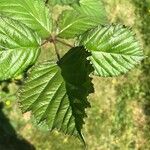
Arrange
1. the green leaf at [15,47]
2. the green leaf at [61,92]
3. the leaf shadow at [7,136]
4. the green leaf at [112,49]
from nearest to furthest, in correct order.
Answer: the green leaf at [61,92]
the green leaf at [15,47]
the green leaf at [112,49]
the leaf shadow at [7,136]

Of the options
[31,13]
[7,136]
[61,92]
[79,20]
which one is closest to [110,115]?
[7,136]

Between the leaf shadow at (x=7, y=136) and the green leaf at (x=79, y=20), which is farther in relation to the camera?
the leaf shadow at (x=7, y=136)

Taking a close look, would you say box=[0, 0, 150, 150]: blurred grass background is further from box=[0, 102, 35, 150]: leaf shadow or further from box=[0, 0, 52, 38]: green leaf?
box=[0, 0, 52, 38]: green leaf

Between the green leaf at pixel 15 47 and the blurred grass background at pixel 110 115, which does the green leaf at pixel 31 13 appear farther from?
the blurred grass background at pixel 110 115

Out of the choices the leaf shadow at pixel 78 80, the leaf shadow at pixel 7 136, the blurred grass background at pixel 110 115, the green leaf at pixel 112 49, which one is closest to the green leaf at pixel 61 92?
the leaf shadow at pixel 78 80

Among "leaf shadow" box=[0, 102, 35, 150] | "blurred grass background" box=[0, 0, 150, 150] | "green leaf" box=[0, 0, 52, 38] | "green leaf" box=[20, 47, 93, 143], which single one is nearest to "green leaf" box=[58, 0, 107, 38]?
"green leaf" box=[0, 0, 52, 38]

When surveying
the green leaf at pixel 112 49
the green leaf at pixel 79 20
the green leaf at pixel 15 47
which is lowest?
the green leaf at pixel 112 49
